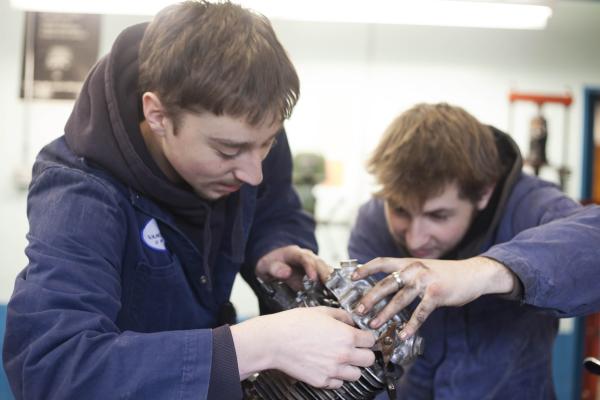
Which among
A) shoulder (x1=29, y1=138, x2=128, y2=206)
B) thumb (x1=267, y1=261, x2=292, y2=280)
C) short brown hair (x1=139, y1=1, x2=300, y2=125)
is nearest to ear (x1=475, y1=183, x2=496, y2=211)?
thumb (x1=267, y1=261, x2=292, y2=280)

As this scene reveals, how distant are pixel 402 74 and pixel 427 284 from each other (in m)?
2.56

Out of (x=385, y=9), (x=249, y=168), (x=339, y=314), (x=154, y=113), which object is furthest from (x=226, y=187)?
(x=385, y=9)

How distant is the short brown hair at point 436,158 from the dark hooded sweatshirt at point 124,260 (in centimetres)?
28

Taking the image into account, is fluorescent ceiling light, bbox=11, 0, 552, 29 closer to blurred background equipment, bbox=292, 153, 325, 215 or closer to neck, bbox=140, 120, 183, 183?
blurred background equipment, bbox=292, 153, 325, 215

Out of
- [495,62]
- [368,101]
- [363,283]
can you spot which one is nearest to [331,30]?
[368,101]

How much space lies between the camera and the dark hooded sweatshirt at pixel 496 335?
4.84ft

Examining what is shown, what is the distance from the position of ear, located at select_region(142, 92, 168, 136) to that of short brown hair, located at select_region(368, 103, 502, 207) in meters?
0.66

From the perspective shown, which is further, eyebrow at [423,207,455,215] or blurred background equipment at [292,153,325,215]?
blurred background equipment at [292,153,325,215]

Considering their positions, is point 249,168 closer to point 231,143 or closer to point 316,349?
point 231,143

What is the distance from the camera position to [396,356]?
1.09m

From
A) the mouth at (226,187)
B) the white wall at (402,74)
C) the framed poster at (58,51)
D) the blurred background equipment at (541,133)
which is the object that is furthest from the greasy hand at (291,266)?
the framed poster at (58,51)

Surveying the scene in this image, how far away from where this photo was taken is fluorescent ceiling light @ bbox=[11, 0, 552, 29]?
2494mm

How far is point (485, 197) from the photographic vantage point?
5.29ft

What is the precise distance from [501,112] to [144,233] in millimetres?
2784
